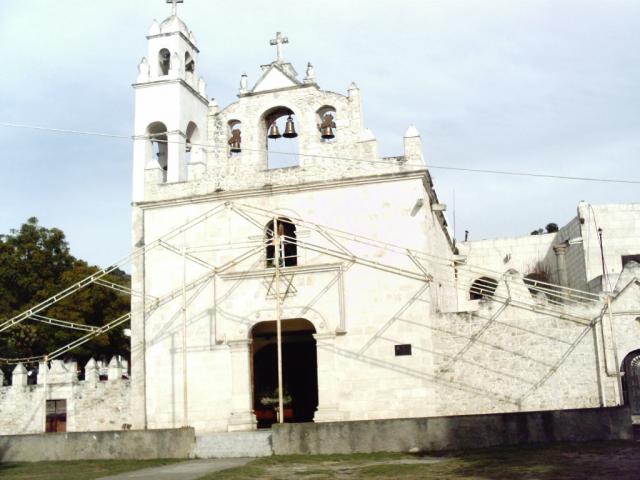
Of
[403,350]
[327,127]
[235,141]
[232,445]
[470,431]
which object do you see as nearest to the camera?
[470,431]

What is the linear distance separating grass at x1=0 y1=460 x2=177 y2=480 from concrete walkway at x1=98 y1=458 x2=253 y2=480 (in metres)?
0.50

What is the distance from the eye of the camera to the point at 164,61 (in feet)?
87.8

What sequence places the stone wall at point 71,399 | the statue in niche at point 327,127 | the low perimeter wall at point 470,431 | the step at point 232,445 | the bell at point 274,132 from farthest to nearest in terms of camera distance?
the stone wall at point 71,399 → the bell at point 274,132 → the statue in niche at point 327,127 → the step at point 232,445 → the low perimeter wall at point 470,431

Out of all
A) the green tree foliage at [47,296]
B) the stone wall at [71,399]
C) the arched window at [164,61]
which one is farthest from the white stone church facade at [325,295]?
the green tree foliage at [47,296]

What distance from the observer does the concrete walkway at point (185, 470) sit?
13.2m

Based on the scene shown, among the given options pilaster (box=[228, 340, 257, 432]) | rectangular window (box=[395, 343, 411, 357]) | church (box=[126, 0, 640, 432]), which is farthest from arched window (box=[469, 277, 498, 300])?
pilaster (box=[228, 340, 257, 432])

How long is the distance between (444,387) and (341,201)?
231 inches

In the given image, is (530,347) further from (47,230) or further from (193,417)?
(47,230)

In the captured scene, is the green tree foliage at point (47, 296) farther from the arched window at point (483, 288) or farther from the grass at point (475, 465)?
the grass at point (475, 465)

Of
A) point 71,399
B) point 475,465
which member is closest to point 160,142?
point 71,399

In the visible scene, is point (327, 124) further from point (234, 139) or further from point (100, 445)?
point (100, 445)

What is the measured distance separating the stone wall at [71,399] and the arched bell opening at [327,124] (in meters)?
9.86

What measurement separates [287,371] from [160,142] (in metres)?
8.89

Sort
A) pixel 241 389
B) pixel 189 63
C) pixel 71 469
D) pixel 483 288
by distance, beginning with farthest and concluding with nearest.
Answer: pixel 189 63, pixel 483 288, pixel 241 389, pixel 71 469
